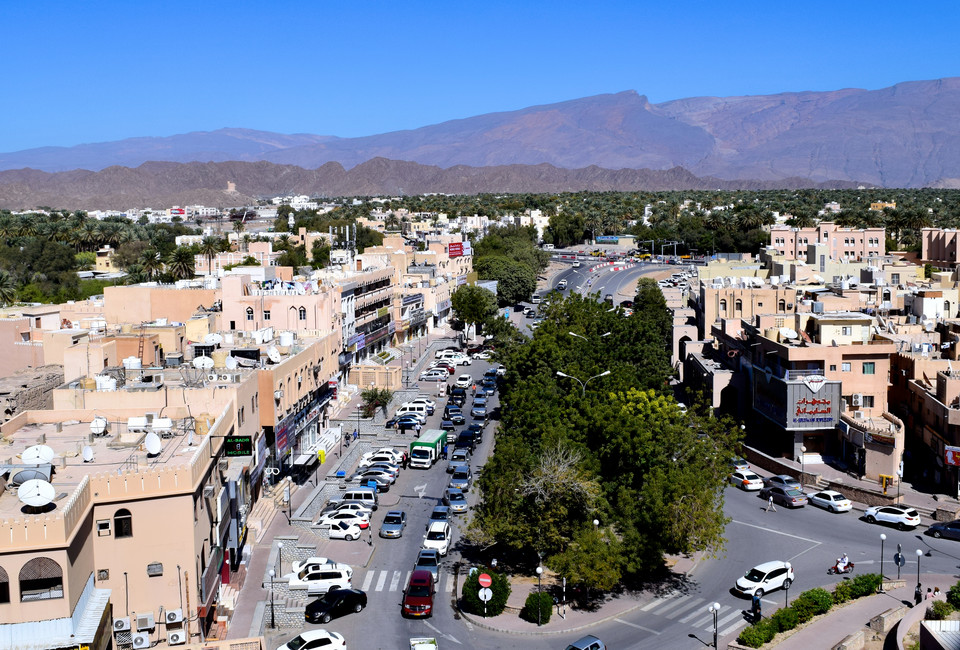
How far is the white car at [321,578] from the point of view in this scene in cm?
2866

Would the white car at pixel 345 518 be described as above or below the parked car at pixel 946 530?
above

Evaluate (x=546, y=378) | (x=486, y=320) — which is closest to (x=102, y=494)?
(x=546, y=378)

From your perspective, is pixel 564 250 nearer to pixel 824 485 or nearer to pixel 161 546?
pixel 824 485

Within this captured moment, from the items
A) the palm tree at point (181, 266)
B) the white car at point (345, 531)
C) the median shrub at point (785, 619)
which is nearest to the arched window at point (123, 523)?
the white car at point (345, 531)

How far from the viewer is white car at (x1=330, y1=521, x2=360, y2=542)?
33594 mm

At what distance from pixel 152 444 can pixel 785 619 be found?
16.9 metres

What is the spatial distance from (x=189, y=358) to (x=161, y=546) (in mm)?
20207

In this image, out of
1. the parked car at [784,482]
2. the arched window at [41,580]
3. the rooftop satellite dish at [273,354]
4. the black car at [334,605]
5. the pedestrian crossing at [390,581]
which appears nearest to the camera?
the arched window at [41,580]

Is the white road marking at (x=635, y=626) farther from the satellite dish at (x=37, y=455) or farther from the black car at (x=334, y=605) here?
the satellite dish at (x=37, y=455)

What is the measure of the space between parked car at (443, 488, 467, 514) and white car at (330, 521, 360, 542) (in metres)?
4.16

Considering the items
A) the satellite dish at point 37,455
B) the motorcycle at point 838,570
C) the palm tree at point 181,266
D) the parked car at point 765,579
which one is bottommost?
the motorcycle at point 838,570

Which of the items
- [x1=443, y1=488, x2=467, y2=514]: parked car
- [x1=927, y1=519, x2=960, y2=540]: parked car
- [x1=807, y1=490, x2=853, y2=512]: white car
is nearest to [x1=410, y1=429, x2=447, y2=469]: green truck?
[x1=443, y1=488, x2=467, y2=514]: parked car

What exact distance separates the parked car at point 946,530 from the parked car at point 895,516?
2.32 feet

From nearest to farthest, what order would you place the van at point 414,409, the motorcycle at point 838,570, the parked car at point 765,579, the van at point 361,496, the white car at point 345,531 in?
the parked car at point 765,579, the motorcycle at point 838,570, the white car at point 345,531, the van at point 361,496, the van at point 414,409
